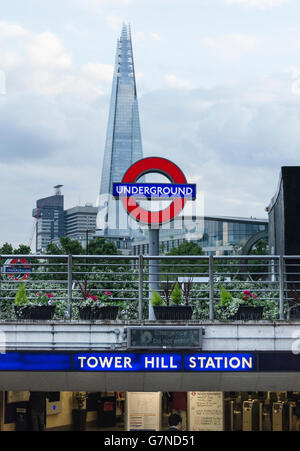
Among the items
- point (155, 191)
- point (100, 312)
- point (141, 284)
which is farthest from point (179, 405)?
point (155, 191)

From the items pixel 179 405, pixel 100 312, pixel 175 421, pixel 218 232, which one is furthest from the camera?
pixel 218 232

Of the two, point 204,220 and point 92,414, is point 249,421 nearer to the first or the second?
point 92,414

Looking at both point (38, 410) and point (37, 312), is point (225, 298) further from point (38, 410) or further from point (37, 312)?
point (38, 410)

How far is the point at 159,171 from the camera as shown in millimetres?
13406

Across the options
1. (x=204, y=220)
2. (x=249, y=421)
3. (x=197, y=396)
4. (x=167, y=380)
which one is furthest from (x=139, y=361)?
(x=204, y=220)

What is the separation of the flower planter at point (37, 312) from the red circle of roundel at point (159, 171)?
2.81 m

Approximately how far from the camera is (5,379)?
468 inches

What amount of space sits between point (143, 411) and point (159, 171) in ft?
16.6

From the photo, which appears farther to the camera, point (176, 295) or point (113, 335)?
point (176, 295)

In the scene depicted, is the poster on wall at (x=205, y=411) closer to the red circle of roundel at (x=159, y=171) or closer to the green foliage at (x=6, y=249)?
the red circle of roundel at (x=159, y=171)

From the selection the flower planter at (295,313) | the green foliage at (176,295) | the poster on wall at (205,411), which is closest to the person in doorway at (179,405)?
the poster on wall at (205,411)

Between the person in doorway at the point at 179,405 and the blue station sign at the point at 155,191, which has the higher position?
the blue station sign at the point at 155,191

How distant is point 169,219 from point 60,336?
3606mm

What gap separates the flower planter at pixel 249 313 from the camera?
38.5ft
